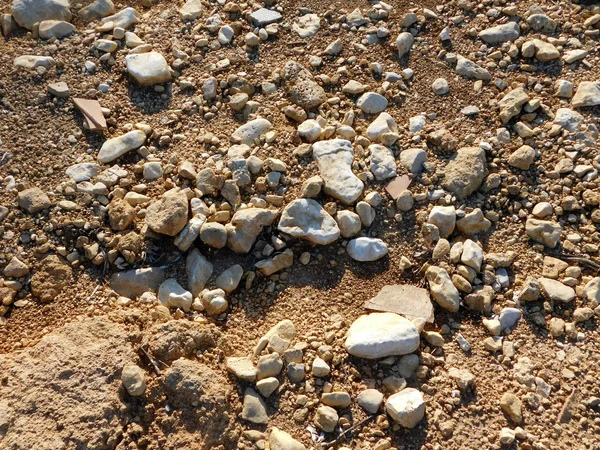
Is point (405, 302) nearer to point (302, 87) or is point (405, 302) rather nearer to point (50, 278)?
point (302, 87)

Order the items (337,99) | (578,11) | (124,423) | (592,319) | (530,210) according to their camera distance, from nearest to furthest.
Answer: (124,423)
(592,319)
(530,210)
(337,99)
(578,11)

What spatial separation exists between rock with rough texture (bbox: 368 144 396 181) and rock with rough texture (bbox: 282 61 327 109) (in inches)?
14.3

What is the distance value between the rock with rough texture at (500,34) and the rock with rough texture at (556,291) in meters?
1.32

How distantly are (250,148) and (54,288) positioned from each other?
993 millimetres

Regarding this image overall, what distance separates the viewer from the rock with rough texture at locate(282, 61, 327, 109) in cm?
297

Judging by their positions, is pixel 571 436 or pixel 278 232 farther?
pixel 278 232

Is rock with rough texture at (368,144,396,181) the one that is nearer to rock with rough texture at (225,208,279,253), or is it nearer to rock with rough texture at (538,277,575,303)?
Result: rock with rough texture at (225,208,279,253)

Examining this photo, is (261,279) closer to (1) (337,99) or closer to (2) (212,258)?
(2) (212,258)

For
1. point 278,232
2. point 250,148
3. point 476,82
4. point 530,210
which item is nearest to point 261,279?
point 278,232

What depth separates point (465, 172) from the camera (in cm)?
276

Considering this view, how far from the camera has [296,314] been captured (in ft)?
8.26

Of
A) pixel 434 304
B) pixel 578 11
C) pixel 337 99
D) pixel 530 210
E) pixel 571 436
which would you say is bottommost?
pixel 571 436

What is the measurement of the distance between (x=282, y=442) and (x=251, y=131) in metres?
1.35

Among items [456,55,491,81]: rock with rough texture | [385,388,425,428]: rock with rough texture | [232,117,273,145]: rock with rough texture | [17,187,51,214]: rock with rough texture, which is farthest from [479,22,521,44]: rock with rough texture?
[17,187,51,214]: rock with rough texture
